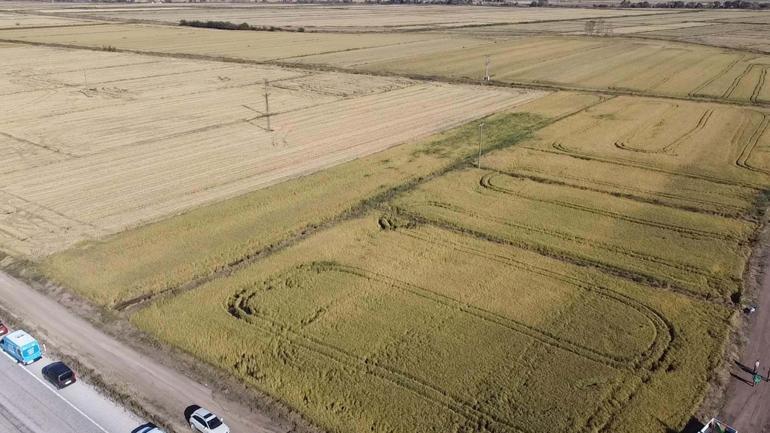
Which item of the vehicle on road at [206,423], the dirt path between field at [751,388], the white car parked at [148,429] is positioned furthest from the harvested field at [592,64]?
the white car parked at [148,429]

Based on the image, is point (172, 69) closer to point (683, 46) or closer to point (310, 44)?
point (310, 44)

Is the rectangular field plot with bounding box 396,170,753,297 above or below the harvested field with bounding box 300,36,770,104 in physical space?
below

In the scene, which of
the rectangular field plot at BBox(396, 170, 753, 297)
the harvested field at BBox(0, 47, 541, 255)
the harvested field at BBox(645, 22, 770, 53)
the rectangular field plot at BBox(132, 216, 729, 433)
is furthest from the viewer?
the harvested field at BBox(645, 22, 770, 53)

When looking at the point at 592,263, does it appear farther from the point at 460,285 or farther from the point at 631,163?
the point at 631,163

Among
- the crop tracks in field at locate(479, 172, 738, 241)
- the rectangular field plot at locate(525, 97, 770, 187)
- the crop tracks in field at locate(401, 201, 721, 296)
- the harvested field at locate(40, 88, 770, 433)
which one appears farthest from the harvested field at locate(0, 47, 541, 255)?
the crop tracks in field at locate(401, 201, 721, 296)

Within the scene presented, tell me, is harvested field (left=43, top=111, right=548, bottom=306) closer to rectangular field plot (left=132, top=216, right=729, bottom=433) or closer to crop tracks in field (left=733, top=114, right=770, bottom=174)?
rectangular field plot (left=132, top=216, right=729, bottom=433)

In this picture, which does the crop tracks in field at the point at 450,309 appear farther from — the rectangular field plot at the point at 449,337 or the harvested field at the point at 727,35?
the harvested field at the point at 727,35

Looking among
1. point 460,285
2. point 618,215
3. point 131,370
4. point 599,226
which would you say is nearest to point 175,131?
point 131,370
